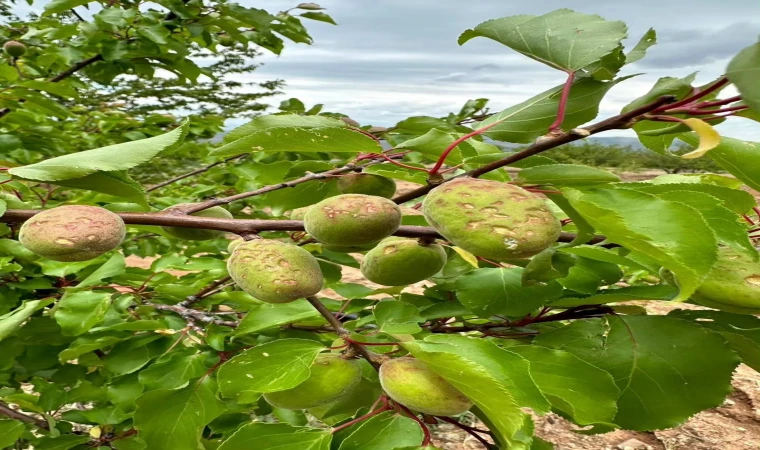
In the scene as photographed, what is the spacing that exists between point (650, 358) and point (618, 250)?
123 mm

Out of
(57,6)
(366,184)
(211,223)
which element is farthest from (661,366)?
(57,6)

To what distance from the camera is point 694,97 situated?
48 cm

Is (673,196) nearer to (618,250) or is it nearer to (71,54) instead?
(618,250)

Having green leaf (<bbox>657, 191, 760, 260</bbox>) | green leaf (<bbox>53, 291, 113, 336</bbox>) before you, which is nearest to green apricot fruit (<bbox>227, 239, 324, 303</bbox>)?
green leaf (<bbox>657, 191, 760, 260</bbox>)

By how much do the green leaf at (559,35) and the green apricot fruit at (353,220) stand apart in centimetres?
24

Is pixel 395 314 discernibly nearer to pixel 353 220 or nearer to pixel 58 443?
pixel 353 220

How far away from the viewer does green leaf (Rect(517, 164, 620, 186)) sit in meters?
0.50

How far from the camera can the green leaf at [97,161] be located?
59 cm

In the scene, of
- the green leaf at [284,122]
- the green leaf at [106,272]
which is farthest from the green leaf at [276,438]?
the green leaf at [106,272]

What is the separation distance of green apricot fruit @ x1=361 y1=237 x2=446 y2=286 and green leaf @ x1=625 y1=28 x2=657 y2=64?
12.7 inches

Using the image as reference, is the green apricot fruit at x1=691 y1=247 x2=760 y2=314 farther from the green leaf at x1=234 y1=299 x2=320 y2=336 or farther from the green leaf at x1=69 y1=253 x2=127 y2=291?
the green leaf at x1=69 y1=253 x2=127 y2=291

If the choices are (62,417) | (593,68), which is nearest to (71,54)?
(62,417)

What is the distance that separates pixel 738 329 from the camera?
593 millimetres

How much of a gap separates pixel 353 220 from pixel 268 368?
0.63 feet
